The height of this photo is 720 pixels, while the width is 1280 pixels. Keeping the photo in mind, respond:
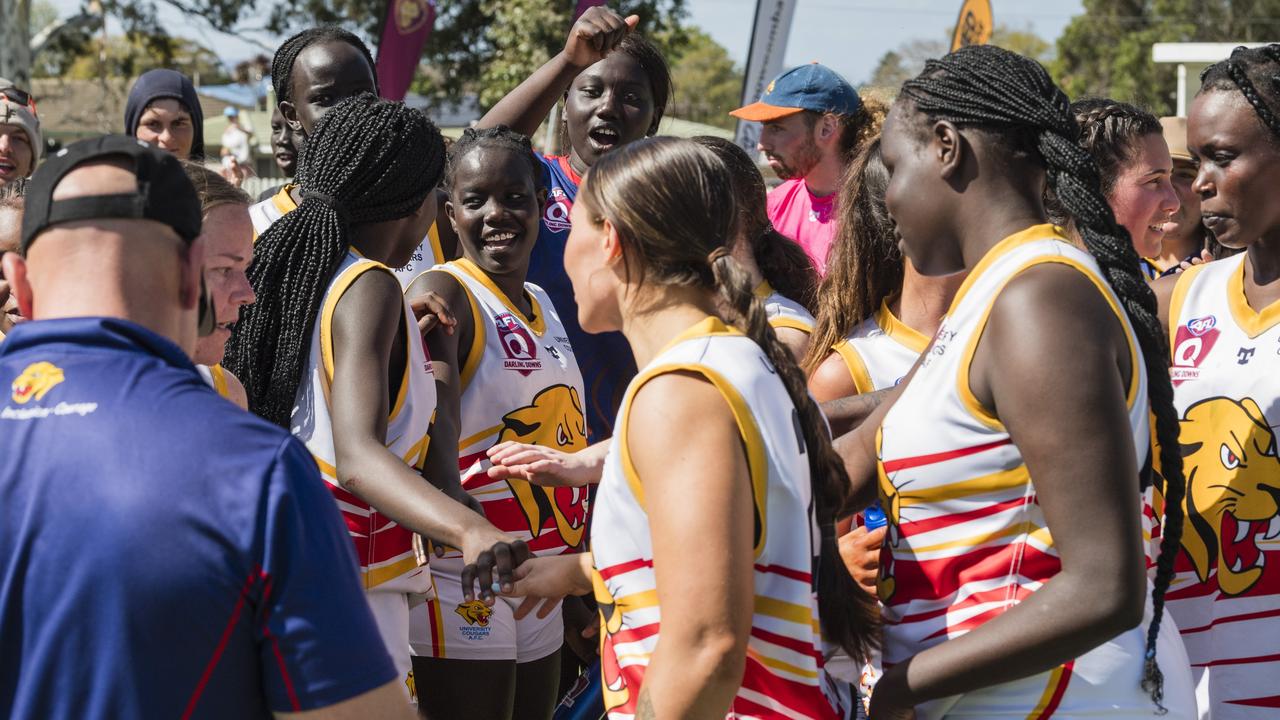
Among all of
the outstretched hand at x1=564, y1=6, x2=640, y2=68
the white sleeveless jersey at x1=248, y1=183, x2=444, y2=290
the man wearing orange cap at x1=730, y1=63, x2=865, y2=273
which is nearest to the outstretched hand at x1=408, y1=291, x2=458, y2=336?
the white sleeveless jersey at x1=248, y1=183, x2=444, y2=290

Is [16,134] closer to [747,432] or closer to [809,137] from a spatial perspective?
[809,137]

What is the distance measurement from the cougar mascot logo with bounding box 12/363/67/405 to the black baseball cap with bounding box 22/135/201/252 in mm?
190

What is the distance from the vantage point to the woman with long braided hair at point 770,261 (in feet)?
12.6

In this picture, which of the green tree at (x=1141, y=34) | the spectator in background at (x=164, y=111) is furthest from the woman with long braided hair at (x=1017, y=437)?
the green tree at (x=1141, y=34)

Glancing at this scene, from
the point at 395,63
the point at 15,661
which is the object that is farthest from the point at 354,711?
the point at 395,63

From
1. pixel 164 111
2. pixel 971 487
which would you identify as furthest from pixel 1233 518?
pixel 164 111

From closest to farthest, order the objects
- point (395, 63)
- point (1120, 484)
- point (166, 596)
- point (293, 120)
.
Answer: point (166, 596)
point (1120, 484)
point (293, 120)
point (395, 63)

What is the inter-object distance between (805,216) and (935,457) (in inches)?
141

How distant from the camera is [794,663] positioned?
2.13m

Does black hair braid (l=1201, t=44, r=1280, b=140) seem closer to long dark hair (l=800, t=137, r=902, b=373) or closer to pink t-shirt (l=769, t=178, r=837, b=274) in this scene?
long dark hair (l=800, t=137, r=902, b=373)

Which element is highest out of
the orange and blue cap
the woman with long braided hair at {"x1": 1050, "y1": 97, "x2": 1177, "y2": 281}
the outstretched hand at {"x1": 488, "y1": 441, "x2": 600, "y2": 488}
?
the orange and blue cap

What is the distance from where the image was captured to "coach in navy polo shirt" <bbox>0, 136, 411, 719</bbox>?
1.59 meters

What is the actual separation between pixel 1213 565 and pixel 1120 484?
Answer: 125 cm

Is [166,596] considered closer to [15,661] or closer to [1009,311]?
[15,661]
